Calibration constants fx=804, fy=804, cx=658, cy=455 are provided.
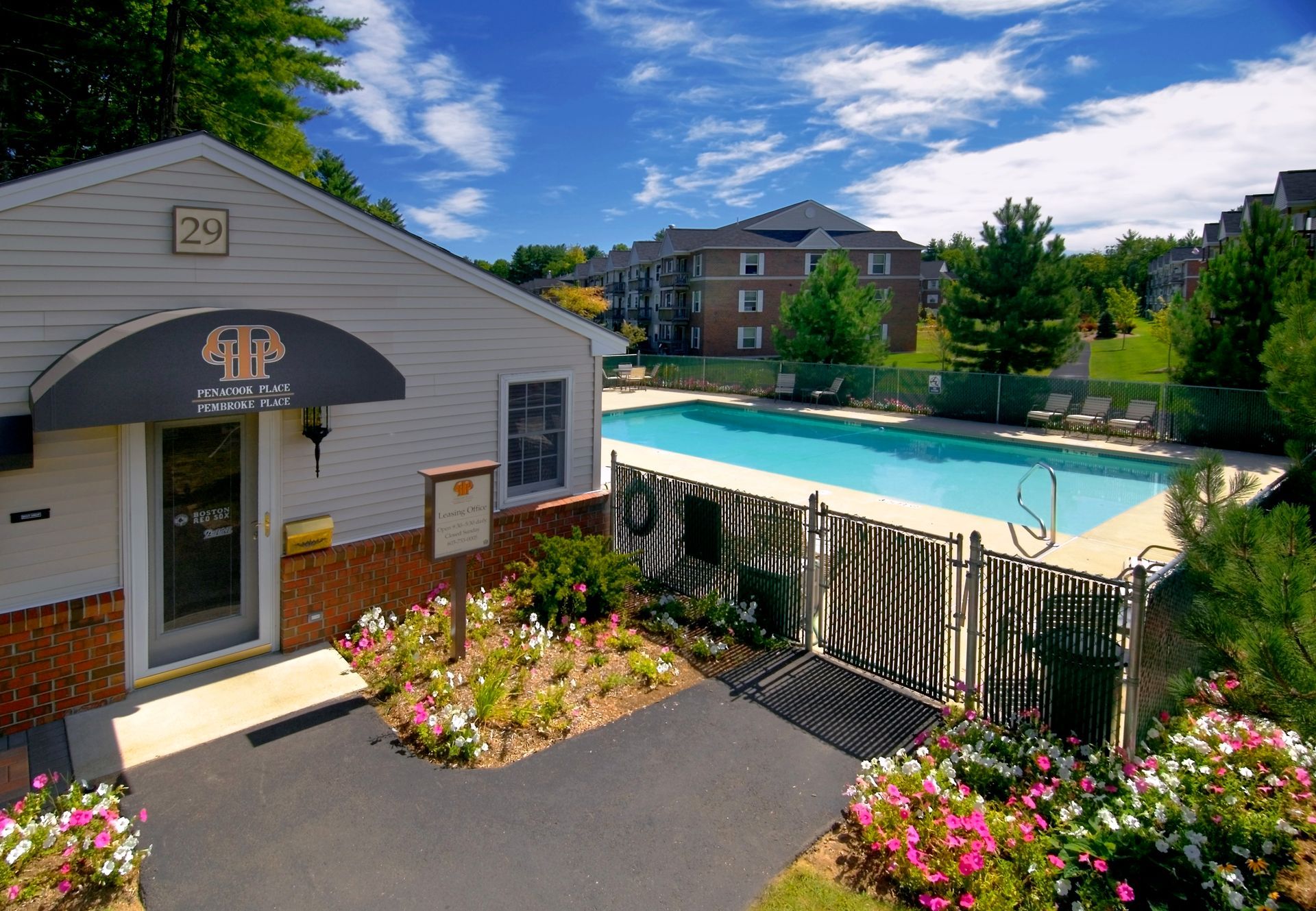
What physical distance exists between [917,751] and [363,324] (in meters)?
6.37

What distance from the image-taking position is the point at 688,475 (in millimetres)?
16562

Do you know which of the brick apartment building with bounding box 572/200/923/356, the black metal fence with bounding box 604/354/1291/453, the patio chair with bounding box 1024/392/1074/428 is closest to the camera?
the black metal fence with bounding box 604/354/1291/453

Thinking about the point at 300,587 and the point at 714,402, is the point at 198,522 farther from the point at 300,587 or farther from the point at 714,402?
the point at 714,402

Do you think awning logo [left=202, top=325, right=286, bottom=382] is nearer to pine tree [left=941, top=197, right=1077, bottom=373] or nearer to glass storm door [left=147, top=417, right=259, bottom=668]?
glass storm door [left=147, top=417, right=259, bottom=668]

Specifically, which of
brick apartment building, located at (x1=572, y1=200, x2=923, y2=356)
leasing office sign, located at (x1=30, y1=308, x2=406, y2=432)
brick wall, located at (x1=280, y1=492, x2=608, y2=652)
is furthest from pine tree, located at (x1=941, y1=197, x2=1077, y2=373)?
brick apartment building, located at (x1=572, y1=200, x2=923, y2=356)

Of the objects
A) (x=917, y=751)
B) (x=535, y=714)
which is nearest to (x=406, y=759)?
(x=535, y=714)

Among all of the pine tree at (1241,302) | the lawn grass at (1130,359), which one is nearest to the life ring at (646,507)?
the pine tree at (1241,302)

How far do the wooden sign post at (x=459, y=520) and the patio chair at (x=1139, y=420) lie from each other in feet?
64.0

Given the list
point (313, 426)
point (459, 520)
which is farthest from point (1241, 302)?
point (313, 426)

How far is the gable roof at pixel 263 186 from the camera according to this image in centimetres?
604

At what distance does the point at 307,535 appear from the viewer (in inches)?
301

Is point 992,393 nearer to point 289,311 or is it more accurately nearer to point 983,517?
point 983,517

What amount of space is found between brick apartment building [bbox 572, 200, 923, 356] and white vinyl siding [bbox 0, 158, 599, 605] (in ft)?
138

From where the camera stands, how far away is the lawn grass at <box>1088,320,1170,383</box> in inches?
1585
